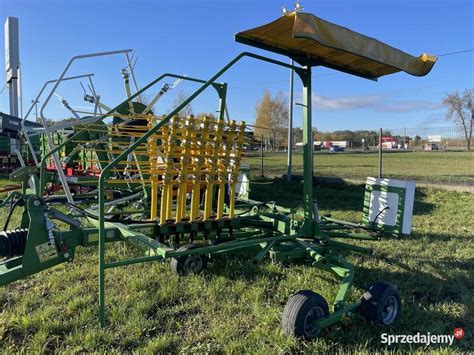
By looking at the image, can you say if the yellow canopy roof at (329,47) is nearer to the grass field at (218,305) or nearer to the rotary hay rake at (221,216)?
the rotary hay rake at (221,216)

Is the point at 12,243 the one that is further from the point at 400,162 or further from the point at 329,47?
the point at 400,162

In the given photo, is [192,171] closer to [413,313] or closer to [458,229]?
[413,313]

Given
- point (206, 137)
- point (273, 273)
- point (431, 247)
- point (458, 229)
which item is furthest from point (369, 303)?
point (458, 229)

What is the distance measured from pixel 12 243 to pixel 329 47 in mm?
2933

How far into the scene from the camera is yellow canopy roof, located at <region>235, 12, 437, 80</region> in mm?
3016

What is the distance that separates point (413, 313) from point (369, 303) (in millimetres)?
608

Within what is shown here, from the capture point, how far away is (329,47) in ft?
10.5

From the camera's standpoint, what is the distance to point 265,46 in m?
3.83

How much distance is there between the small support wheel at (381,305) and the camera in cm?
318

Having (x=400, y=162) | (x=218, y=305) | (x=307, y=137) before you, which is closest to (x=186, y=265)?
(x=218, y=305)

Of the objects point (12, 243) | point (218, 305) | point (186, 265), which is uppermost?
point (12, 243)

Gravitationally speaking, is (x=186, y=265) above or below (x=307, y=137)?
below

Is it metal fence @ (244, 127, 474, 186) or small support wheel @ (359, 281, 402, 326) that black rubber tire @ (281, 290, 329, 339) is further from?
metal fence @ (244, 127, 474, 186)

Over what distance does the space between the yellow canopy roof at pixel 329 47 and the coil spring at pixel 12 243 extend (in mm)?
2473
